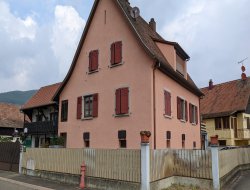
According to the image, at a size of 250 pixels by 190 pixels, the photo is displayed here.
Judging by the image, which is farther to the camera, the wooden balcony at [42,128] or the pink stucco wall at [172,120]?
the wooden balcony at [42,128]

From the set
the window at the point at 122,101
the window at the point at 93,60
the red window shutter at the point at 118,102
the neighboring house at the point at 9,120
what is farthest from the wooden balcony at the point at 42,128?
the window at the point at 122,101

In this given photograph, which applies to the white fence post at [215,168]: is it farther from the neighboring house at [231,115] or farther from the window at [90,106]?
the neighboring house at [231,115]

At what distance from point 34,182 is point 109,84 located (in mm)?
7800

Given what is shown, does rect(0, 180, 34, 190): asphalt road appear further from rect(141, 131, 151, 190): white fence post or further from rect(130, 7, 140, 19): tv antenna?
rect(130, 7, 140, 19): tv antenna

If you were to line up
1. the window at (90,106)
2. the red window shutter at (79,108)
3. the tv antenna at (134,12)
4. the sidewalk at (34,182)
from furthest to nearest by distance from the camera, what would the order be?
the red window shutter at (79,108) → the tv antenna at (134,12) → the window at (90,106) → the sidewalk at (34,182)

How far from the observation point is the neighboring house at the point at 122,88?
61.9 ft

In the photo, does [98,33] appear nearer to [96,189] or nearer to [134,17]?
[134,17]

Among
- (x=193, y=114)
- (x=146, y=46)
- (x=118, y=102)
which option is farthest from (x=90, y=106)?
(x=193, y=114)

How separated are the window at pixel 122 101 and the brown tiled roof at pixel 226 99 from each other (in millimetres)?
23862

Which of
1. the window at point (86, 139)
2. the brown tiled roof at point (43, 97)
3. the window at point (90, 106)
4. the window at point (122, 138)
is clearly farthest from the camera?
the brown tiled roof at point (43, 97)

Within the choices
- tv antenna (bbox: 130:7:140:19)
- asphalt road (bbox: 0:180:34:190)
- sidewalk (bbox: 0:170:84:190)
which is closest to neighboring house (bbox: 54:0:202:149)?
tv antenna (bbox: 130:7:140:19)

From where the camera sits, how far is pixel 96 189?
14.5 m

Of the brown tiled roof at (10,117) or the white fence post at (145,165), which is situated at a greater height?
the brown tiled roof at (10,117)

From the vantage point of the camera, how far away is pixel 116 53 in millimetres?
20734
